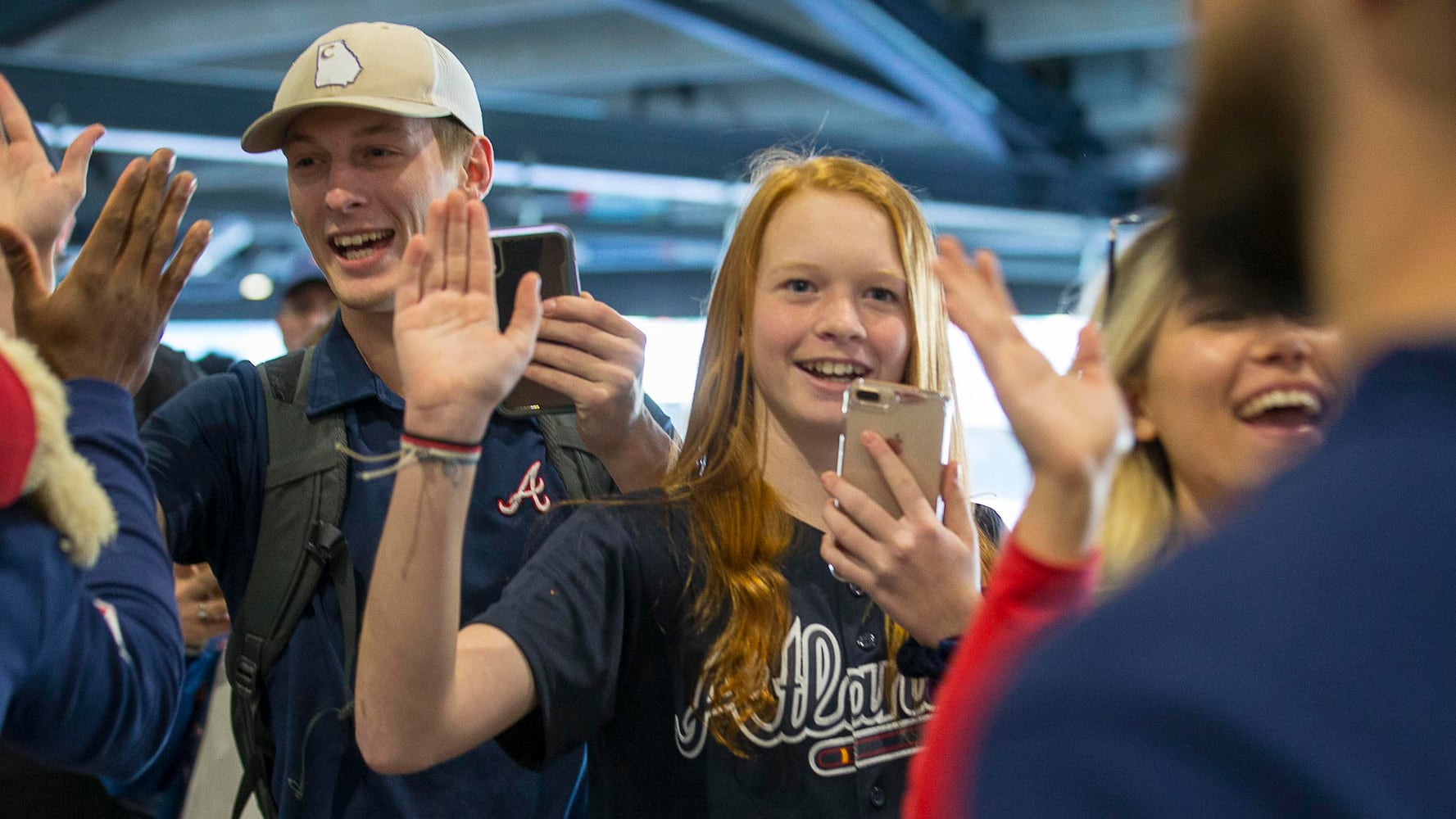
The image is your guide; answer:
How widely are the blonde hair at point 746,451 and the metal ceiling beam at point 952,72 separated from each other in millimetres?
3051

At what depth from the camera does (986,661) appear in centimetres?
65

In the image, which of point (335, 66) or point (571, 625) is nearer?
point (571, 625)

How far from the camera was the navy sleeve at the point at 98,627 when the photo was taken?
0.97 m

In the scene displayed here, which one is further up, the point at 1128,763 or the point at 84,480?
the point at 84,480

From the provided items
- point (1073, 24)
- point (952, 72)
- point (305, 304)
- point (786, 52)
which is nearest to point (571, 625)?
point (305, 304)

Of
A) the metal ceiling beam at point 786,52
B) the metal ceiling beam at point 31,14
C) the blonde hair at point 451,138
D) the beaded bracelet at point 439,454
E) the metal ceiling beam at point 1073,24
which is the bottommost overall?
the beaded bracelet at point 439,454

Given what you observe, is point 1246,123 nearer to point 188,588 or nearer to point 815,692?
point 815,692

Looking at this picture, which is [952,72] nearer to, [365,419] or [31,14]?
[31,14]

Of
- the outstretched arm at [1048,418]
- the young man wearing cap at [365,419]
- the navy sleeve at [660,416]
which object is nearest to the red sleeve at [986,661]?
the outstretched arm at [1048,418]

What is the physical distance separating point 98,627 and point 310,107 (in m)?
0.97

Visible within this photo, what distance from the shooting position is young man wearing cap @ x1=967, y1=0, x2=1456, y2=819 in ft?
1.43

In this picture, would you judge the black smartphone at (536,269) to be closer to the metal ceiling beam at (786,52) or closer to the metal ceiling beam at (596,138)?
the metal ceiling beam at (596,138)

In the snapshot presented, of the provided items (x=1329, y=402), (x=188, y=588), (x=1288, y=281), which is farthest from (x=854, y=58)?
(x=1288, y=281)

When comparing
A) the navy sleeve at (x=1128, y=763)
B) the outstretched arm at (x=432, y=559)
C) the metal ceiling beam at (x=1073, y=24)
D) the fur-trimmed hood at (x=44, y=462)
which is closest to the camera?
the navy sleeve at (x=1128, y=763)
